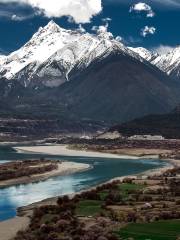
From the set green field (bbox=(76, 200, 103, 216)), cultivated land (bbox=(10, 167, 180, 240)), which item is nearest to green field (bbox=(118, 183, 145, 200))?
cultivated land (bbox=(10, 167, 180, 240))

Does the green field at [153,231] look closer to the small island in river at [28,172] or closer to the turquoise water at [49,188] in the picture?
the turquoise water at [49,188]

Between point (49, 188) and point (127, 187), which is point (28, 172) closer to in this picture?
point (49, 188)

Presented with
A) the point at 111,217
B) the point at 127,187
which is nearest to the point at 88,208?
the point at 111,217

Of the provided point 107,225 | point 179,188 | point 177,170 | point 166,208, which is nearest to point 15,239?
point 107,225

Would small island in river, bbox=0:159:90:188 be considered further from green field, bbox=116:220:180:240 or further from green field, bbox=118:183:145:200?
green field, bbox=116:220:180:240

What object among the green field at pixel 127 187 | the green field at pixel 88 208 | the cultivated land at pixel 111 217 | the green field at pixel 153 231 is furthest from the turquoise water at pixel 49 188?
the green field at pixel 153 231
